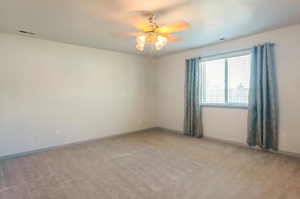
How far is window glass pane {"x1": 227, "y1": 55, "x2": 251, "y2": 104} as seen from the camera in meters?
3.91

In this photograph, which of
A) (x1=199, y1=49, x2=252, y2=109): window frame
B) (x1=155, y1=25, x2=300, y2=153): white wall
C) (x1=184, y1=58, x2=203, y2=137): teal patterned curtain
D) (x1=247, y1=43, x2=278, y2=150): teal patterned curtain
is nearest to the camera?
(x1=155, y1=25, x2=300, y2=153): white wall

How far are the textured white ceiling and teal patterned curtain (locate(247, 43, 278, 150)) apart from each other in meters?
0.55

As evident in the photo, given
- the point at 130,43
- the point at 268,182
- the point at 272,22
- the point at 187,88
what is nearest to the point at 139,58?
the point at 130,43

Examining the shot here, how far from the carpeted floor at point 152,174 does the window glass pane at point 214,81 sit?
4.18 feet

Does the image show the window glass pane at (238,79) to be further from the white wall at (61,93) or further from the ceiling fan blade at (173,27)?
the white wall at (61,93)

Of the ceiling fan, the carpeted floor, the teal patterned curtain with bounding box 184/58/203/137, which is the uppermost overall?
the ceiling fan

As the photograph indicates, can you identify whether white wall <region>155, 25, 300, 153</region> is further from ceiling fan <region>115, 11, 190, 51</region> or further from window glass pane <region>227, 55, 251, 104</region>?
ceiling fan <region>115, 11, 190, 51</region>

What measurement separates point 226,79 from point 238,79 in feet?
0.96

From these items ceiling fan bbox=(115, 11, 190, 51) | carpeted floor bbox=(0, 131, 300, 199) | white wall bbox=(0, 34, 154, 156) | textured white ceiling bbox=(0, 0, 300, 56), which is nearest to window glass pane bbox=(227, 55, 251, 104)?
textured white ceiling bbox=(0, 0, 300, 56)

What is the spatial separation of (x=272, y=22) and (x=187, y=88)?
2.40m

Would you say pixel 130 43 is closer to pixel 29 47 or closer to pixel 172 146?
pixel 29 47

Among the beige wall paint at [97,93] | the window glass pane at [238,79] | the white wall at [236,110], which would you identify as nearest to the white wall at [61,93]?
the beige wall paint at [97,93]

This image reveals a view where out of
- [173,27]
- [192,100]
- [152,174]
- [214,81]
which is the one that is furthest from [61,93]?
[214,81]

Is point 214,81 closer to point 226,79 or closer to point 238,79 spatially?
point 226,79
